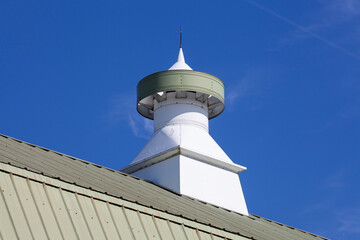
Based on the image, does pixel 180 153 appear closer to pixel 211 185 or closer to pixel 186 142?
pixel 186 142

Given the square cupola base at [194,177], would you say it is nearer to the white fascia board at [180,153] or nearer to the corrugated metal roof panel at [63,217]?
the white fascia board at [180,153]

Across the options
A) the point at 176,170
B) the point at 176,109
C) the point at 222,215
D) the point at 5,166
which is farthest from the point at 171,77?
the point at 5,166

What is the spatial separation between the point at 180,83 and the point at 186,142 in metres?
2.14

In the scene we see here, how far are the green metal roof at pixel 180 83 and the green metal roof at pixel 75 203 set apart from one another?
21.1 feet

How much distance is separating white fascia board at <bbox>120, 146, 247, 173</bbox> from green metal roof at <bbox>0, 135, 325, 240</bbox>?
13.6ft

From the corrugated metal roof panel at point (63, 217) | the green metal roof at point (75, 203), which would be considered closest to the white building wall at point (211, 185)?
the green metal roof at point (75, 203)

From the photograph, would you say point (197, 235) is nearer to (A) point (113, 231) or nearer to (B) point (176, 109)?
(A) point (113, 231)

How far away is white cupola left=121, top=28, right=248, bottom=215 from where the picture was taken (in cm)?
2347

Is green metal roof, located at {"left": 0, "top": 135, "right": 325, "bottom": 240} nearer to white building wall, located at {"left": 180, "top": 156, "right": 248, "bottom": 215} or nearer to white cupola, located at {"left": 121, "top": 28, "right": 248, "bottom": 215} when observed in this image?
white building wall, located at {"left": 180, "top": 156, "right": 248, "bottom": 215}

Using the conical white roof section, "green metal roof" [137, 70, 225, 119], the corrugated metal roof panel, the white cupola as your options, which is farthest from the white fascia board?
the corrugated metal roof panel

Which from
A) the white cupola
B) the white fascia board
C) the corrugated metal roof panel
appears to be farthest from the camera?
the white fascia board

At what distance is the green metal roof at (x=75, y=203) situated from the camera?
13.8 m

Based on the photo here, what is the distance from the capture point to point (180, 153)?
77.2 ft

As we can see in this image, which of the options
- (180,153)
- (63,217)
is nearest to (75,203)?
(63,217)
